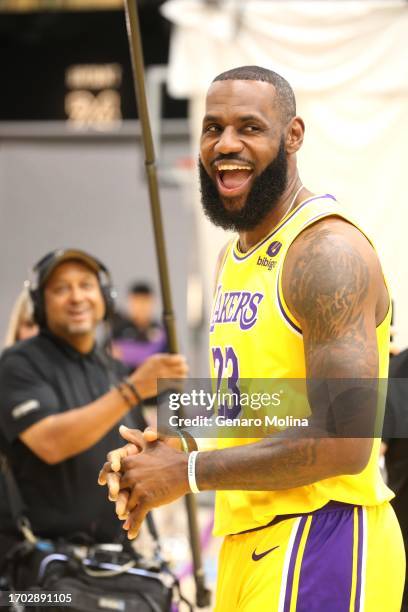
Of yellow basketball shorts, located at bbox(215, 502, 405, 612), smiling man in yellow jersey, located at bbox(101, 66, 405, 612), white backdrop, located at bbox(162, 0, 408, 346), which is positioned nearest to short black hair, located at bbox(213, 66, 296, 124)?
smiling man in yellow jersey, located at bbox(101, 66, 405, 612)

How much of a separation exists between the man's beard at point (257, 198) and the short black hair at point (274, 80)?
0.09 m

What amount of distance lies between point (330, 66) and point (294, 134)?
323 cm

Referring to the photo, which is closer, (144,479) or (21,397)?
(144,479)

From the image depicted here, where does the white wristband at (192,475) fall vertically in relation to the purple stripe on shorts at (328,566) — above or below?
above

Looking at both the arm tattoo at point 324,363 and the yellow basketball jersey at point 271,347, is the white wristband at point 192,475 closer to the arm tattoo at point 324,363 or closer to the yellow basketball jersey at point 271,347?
the arm tattoo at point 324,363

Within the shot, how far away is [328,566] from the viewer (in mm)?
2199

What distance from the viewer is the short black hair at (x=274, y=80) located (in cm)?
239

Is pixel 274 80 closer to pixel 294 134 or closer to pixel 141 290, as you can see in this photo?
pixel 294 134

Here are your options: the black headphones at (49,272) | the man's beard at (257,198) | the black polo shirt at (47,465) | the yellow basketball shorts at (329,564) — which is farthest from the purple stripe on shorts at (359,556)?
the black headphones at (49,272)

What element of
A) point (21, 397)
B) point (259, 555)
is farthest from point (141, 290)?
point (259, 555)

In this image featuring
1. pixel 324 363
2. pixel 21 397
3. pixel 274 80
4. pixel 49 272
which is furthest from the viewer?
pixel 49 272

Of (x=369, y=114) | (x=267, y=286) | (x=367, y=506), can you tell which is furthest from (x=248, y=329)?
(x=369, y=114)

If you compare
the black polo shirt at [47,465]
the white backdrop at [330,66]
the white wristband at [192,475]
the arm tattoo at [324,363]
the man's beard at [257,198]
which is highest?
the white backdrop at [330,66]

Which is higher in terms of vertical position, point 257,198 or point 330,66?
point 330,66
